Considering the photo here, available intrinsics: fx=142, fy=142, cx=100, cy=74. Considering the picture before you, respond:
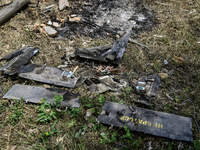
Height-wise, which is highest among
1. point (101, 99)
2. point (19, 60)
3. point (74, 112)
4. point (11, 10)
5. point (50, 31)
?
point (11, 10)

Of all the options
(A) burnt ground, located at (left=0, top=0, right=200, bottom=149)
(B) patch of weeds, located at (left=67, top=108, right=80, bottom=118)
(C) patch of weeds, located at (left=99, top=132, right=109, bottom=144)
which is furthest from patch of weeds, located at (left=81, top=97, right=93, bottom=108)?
(C) patch of weeds, located at (left=99, top=132, right=109, bottom=144)

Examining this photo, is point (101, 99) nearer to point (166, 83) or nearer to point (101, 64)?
point (101, 64)

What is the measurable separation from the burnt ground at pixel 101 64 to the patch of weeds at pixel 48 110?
0.35ft

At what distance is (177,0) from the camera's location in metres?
5.97

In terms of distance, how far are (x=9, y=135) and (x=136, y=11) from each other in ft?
18.3

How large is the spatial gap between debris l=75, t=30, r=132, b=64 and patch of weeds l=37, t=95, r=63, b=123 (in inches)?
57.1

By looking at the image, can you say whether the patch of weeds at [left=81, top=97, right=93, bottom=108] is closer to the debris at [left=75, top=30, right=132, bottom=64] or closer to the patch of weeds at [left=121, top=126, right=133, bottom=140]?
the patch of weeds at [left=121, top=126, right=133, bottom=140]

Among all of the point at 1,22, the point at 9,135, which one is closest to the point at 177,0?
Result: the point at 1,22

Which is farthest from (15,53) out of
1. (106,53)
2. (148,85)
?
(148,85)

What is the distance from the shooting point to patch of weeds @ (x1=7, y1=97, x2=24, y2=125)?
278 centimetres

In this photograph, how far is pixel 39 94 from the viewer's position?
3.15 m

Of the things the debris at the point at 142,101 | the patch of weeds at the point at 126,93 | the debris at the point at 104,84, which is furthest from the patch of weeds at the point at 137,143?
the debris at the point at 104,84

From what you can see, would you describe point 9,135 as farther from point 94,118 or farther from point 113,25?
point 113,25

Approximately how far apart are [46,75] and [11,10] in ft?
11.8
